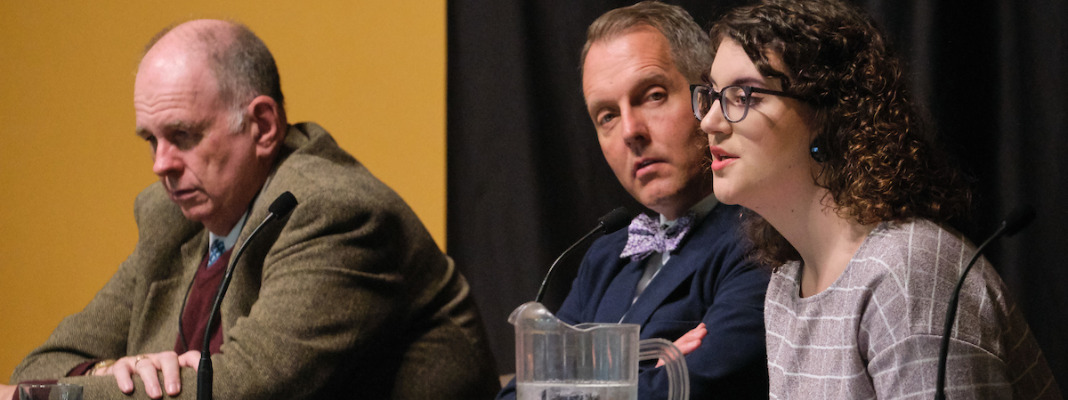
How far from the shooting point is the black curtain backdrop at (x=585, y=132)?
2.20m

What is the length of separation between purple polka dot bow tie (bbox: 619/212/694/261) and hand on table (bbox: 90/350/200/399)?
0.89 meters

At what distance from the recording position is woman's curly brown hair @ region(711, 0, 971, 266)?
145 cm

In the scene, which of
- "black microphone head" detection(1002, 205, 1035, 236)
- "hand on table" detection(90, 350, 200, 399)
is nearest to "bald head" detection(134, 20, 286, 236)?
"hand on table" detection(90, 350, 200, 399)

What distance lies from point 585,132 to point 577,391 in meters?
1.72

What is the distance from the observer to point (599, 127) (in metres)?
2.27

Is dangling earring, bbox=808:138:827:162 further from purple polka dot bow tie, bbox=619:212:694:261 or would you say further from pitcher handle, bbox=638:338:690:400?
purple polka dot bow tie, bbox=619:212:694:261

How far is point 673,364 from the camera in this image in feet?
4.31

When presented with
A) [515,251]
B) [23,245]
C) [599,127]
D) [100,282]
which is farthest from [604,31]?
[23,245]

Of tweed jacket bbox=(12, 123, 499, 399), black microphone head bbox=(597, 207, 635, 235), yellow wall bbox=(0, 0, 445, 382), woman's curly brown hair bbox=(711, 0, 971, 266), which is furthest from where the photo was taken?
yellow wall bbox=(0, 0, 445, 382)

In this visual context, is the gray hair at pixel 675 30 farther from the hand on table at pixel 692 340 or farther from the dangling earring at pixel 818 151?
the dangling earring at pixel 818 151

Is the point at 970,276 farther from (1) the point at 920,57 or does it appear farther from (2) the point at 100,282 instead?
(2) the point at 100,282

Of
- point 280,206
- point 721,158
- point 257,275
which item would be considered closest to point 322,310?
point 257,275

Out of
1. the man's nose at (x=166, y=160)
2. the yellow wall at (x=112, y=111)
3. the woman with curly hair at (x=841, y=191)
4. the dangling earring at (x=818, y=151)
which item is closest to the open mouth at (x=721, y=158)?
the woman with curly hair at (x=841, y=191)

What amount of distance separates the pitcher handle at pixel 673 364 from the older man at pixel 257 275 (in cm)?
89
